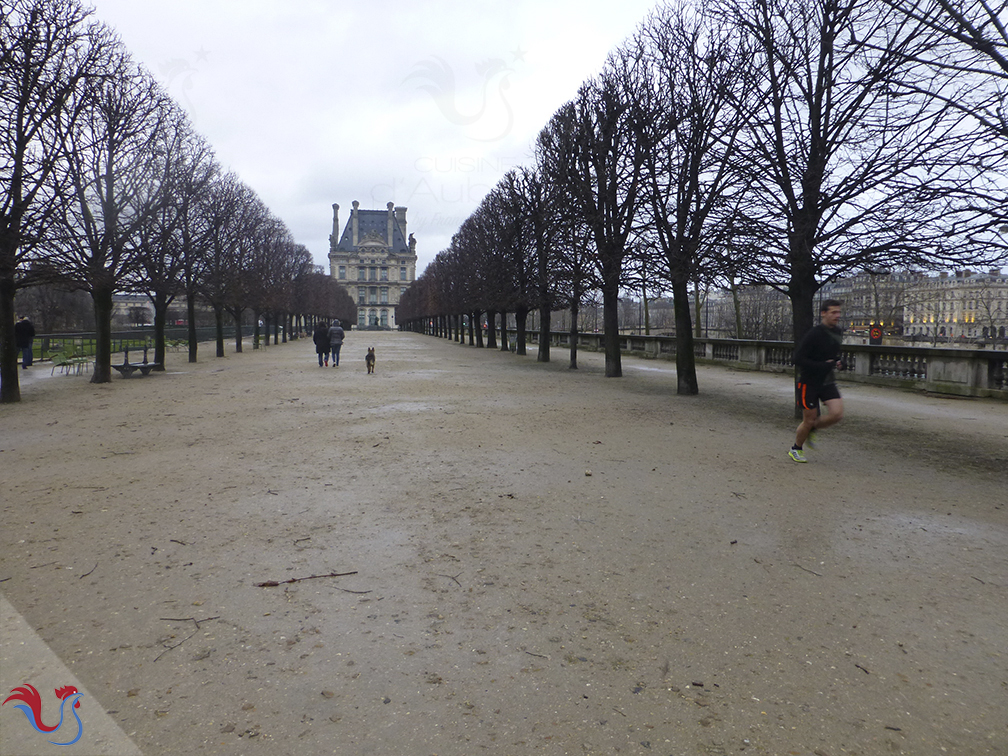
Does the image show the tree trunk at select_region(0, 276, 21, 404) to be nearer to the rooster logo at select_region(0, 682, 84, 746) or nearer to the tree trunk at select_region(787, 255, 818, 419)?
the rooster logo at select_region(0, 682, 84, 746)

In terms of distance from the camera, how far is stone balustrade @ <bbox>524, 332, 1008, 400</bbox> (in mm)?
16219

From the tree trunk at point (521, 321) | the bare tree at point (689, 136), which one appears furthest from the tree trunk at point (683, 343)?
the tree trunk at point (521, 321)

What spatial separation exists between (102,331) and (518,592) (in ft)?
61.5

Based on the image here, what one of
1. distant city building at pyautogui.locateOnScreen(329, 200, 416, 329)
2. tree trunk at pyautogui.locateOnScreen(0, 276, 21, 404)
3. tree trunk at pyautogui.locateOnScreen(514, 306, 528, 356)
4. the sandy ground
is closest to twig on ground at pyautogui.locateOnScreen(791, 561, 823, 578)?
the sandy ground

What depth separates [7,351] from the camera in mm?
14406

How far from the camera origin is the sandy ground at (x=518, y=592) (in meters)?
2.92

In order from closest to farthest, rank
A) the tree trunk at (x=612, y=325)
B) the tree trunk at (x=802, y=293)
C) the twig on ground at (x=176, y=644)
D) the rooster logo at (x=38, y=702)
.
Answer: the rooster logo at (x=38, y=702)
the twig on ground at (x=176, y=644)
the tree trunk at (x=802, y=293)
the tree trunk at (x=612, y=325)

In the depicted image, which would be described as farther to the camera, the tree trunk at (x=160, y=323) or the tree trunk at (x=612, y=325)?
the tree trunk at (x=160, y=323)

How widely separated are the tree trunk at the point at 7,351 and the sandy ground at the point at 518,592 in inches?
255

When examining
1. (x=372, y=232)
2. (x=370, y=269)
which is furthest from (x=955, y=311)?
(x=372, y=232)

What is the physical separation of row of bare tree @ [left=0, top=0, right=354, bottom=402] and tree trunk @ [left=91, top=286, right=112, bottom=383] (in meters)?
0.03

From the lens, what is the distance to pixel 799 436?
8422 millimetres

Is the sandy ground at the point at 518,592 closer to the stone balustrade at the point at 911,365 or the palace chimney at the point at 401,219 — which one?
the stone balustrade at the point at 911,365

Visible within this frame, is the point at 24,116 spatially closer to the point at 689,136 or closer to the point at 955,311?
the point at 689,136
